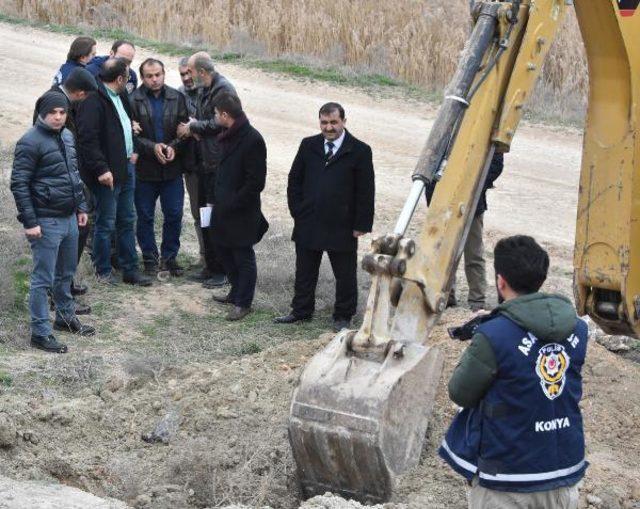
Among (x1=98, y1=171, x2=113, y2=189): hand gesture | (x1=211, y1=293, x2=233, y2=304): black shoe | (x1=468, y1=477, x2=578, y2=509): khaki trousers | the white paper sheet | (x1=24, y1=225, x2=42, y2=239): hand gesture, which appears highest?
(x1=98, y1=171, x2=113, y2=189): hand gesture

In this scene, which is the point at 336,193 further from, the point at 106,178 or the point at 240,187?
the point at 106,178

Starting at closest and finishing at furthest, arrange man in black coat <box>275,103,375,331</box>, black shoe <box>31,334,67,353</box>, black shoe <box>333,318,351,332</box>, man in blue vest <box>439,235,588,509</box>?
1. man in blue vest <box>439,235,588,509</box>
2. black shoe <box>31,334,67,353</box>
3. man in black coat <box>275,103,375,331</box>
4. black shoe <box>333,318,351,332</box>

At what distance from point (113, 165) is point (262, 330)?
6.51 feet

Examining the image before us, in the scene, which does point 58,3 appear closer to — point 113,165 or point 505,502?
point 113,165

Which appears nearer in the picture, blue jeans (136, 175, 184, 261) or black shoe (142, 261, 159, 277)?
blue jeans (136, 175, 184, 261)

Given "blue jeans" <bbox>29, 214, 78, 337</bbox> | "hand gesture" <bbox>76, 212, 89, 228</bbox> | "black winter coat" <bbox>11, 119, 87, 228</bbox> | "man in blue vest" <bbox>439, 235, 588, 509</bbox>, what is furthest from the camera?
"hand gesture" <bbox>76, 212, 89, 228</bbox>

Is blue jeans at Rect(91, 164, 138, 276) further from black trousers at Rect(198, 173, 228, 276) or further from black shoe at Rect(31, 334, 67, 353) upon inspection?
black shoe at Rect(31, 334, 67, 353)

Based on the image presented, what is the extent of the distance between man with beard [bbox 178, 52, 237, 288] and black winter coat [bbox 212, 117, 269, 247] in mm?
385

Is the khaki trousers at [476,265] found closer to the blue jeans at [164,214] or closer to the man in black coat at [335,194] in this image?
the man in black coat at [335,194]

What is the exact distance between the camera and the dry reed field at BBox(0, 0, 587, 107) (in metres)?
19.6

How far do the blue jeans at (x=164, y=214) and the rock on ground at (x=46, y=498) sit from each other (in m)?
5.12

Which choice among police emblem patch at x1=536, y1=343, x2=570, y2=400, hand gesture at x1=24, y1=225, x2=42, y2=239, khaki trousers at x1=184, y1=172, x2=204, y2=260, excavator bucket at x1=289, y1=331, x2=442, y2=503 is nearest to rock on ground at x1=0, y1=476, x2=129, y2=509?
excavator bucket at x1=289, y1=331, x2=442, y2=503

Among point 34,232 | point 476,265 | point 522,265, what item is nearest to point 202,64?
point 34,232

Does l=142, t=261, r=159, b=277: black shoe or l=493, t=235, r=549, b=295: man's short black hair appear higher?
l=493, t=235, r=549, b=295: man's short black hair
